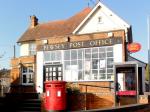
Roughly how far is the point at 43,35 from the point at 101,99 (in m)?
25.4

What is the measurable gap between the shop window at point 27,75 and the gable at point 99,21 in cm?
698

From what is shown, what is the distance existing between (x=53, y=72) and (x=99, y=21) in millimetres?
6514

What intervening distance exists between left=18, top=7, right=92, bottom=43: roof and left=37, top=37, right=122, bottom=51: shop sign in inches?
369

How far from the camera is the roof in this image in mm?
40812

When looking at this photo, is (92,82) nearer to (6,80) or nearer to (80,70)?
(80,70)

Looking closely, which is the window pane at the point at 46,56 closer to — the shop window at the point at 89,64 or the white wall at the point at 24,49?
the shop window at the point at 89,64

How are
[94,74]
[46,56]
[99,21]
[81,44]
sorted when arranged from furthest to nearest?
[99,21] < [46,56] < [81,44] < [94,74]

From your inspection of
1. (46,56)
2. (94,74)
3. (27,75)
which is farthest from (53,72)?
(27,75)

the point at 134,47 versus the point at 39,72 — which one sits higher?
the point at 134,47

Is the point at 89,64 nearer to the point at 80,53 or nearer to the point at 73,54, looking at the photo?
the point at 80,53

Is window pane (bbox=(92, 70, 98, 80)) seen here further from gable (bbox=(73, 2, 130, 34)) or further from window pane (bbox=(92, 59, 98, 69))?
gable (bbox=(73, 2, 130, 34))

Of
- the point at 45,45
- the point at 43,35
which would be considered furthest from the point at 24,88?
the point at 43,35

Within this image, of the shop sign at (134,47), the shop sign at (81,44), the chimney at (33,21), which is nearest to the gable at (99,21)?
the shop sign at (81,44)

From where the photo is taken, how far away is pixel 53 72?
30.6 metres
